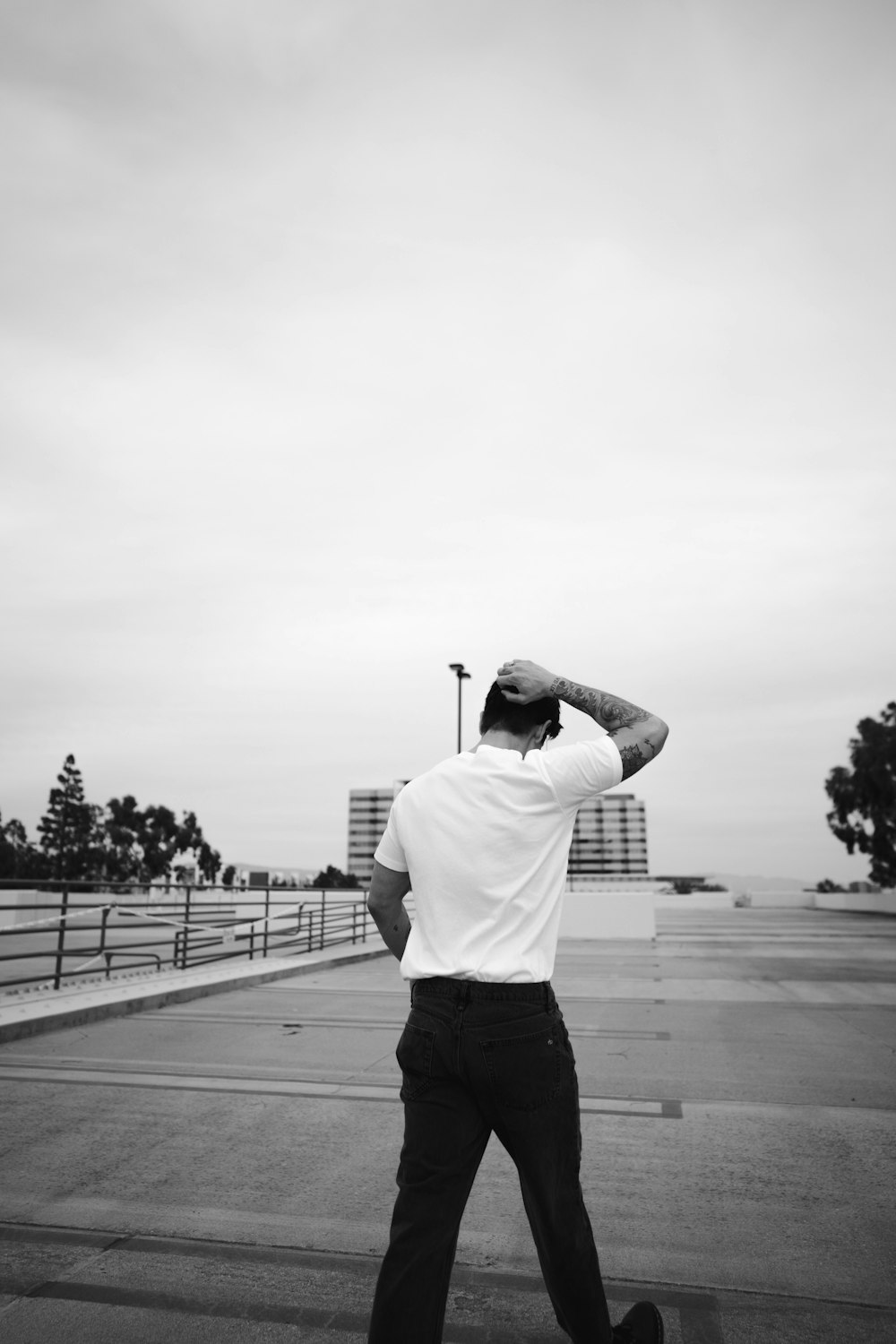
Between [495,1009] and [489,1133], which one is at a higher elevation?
[495,1009]

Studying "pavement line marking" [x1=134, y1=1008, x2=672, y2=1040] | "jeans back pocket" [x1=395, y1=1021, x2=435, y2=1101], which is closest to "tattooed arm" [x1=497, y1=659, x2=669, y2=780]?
"jeans back pocket" [x1=395, y1=1021, x2=435, y2=1101]

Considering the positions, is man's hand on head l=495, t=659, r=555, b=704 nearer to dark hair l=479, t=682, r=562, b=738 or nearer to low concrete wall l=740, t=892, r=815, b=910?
dark hair l=479, t=682, r=562, b=738

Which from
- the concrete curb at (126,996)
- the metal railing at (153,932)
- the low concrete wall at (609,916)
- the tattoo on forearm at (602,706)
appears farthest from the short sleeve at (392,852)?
the low concrete wall at (609,916)

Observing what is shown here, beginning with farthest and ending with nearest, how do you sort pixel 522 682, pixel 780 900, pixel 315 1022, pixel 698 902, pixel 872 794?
pixel 780 900, pixel 698 902, pixel 872 794, pixel 315 1022, pixel 522 682

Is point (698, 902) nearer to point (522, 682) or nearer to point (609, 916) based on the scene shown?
point (609, 916)

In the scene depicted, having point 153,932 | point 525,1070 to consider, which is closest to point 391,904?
point 525,1070

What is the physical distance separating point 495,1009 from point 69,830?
78.5 meters

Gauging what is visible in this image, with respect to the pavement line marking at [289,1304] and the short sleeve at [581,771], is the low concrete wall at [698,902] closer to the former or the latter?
the pavement line marking at [289,1304]

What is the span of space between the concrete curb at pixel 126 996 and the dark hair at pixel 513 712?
7337 mm

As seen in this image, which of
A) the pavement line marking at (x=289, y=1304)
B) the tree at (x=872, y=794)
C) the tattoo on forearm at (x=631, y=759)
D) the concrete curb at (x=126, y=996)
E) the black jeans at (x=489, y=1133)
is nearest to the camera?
the black jeans at (x=489, y=1133)

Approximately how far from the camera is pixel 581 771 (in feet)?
6.74

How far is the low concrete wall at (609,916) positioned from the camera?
1081 inches

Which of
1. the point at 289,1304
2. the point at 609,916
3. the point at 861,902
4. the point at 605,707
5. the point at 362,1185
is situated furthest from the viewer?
the point at 861,902

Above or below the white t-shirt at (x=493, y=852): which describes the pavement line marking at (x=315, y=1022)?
below
